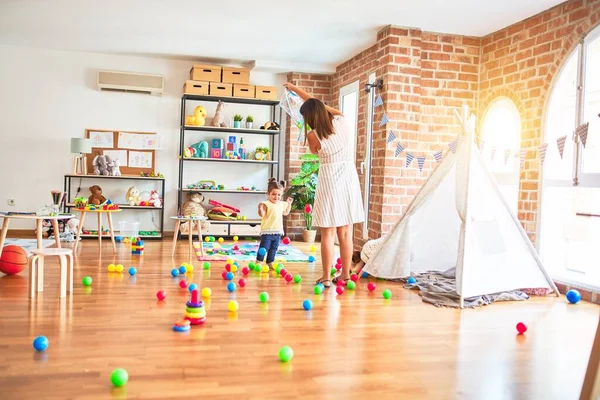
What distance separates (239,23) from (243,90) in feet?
6.47

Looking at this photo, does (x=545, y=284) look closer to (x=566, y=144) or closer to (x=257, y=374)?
(x=566, y=144)

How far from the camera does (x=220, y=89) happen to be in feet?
25.7

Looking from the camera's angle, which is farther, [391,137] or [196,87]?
[196,87]

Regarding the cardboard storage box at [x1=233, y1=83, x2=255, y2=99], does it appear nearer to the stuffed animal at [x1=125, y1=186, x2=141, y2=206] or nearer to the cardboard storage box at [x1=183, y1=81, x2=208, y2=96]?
the cardboard storage box at [x1=183, y1=81, x2=208, y2=96]

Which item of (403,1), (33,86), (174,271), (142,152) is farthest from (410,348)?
(33,86)

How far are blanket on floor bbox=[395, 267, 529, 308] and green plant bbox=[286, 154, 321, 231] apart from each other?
296 cm

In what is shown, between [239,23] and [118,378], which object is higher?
[239,23]

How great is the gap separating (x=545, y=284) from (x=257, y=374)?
295 cm

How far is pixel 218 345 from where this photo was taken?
113 inches

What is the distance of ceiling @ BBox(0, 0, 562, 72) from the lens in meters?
5.28

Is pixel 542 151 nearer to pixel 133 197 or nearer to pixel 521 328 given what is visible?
pixel 521 328

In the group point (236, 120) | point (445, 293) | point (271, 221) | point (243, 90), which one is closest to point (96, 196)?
point (236, 120)

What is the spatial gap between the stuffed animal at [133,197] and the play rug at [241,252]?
122cm

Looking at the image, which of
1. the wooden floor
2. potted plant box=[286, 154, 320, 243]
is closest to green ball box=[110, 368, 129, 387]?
the wooden floor
